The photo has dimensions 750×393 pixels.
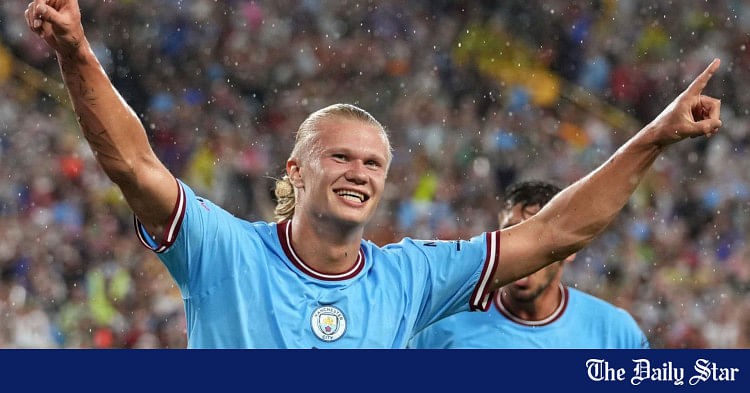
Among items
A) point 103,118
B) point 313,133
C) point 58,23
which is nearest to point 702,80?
point 313,133

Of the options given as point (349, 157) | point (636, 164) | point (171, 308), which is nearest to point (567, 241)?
point (636, 164)

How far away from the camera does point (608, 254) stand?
8758mm

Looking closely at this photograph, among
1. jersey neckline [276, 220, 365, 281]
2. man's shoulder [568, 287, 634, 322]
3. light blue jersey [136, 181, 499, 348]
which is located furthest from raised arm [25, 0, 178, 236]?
man's shoulder [568, 287, 634, 322]

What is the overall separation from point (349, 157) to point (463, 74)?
6761 millimetres

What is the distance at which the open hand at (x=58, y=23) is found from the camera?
255 cm

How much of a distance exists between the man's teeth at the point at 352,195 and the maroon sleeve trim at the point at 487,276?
451 millimetres

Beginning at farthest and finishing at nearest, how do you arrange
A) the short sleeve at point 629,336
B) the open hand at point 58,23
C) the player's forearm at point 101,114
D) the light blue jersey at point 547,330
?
the short sleeve at point 629,336, the light blue jersey at point 547,330, the player's forearm at point 101,114, the open hand at point 58,23

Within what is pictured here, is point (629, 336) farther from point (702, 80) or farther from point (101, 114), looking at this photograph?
point (101, 114)

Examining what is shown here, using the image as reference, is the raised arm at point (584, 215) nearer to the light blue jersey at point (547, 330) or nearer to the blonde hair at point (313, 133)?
the blonde hair at point (313, 133)

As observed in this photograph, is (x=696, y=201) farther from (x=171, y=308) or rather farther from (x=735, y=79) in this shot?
(x=171, y=308)

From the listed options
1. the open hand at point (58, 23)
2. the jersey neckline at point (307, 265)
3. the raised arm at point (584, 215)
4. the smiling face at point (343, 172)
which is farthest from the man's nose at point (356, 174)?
the open hand at point (58, 23)

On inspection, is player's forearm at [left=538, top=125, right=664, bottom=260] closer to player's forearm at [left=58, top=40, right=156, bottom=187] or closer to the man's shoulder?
player's forearm at [left=58, top=40, right=156, bottom=187]

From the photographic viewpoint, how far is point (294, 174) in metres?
3.33

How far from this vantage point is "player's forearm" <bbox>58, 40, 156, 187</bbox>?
266cm
